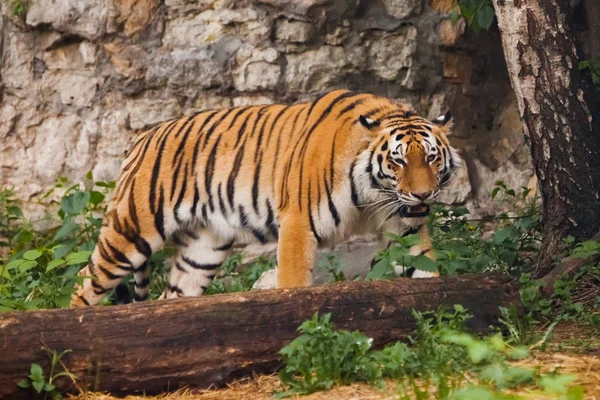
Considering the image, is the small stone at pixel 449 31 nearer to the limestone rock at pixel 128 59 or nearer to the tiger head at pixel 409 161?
the tiger head at pixel 409 161

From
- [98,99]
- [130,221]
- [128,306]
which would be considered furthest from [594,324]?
[98,99]

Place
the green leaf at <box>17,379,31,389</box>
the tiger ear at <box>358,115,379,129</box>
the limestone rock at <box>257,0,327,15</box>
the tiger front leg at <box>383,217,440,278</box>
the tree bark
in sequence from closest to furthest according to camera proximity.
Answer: the green leaf at <box>17,379,31,389</box> → the tree bark → the tiger front leg at <box>383,217,440,278</box> → the tiger ear at <box>358,115,379,129</box> → the limestone rock at <box>257,0,327,15</box>

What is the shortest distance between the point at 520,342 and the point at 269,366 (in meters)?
1.13

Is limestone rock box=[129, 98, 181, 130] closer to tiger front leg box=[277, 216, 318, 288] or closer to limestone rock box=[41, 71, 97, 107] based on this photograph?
limestone rock box=[41, 71, 97, 107]

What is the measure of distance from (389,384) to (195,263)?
127 inches

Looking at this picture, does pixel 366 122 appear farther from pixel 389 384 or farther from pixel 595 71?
pixel 389 384

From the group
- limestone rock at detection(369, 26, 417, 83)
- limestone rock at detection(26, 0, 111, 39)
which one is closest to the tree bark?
limestone rock at detection(369, 26, 417, 83)

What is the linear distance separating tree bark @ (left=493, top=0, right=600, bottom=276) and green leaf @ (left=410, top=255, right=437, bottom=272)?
1017mm

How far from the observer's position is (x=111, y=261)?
21.1ft

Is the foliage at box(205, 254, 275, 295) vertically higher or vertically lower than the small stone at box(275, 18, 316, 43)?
lower

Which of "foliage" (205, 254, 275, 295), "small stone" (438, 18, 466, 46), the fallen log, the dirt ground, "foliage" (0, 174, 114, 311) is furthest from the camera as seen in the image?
"small stone" (438, 18, 466, 46)

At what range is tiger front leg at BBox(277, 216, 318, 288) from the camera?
556 cm

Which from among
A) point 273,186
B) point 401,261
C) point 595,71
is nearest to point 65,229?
point 273,186

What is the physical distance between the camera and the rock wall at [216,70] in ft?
25.3
